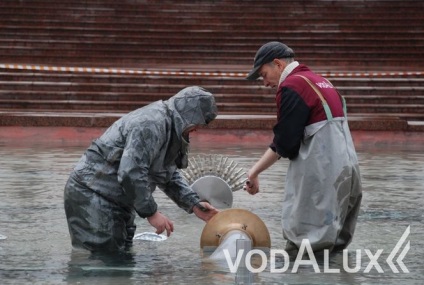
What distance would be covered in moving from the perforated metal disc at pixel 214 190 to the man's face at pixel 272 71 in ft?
5.44

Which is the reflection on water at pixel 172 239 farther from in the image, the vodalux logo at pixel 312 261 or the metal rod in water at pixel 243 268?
the metal rod in water at pixel 243 268

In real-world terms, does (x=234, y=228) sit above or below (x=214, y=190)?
above

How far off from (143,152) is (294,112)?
0.90 m

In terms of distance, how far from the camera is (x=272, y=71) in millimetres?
6824

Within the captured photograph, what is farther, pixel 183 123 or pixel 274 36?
pixel 274 36

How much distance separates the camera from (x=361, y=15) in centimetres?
2809

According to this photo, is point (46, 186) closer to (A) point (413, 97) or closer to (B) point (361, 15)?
(A) point (413, 97)

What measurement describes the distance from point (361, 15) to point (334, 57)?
2.79m

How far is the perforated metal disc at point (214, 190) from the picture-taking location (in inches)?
328

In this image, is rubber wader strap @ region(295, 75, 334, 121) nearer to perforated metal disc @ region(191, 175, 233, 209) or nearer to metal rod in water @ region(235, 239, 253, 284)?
metal rod in water @ region(235, 239, 253, 284)

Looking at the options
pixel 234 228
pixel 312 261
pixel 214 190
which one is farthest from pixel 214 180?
pixel 312 261

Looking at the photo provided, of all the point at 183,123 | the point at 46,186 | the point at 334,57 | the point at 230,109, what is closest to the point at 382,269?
the point at 183,123

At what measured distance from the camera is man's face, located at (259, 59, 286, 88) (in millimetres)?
6801

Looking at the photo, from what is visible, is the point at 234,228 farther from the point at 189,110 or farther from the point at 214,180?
the point at 214,180
